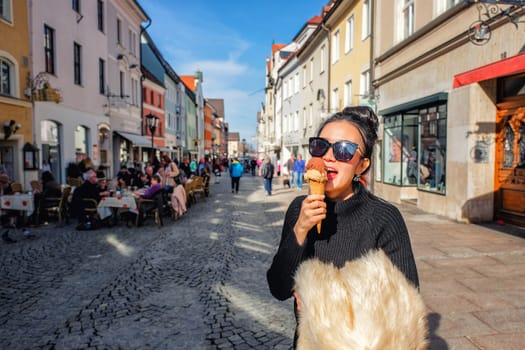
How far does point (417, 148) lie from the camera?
12.7 m

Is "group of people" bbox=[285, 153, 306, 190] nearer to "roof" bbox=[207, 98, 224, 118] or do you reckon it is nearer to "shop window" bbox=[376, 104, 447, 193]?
"shop window" bbox=[376, 104, 447, 193]

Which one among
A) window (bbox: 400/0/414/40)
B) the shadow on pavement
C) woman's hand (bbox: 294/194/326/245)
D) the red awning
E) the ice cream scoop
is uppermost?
window (bbox: 400/0/414/40)

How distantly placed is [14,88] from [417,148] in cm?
1423

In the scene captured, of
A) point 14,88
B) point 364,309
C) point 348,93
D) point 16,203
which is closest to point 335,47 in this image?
point 348,93

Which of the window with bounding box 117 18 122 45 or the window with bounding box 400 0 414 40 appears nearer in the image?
the window with bounding box 400 0 414 40

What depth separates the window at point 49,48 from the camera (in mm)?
15203

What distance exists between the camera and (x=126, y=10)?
80.8 ft

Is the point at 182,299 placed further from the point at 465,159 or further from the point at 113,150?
the point at 113,150

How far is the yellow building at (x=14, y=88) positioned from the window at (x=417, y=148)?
13.5 m

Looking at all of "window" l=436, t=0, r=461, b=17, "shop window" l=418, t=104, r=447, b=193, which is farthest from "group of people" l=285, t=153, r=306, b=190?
"window" l=436, t=0, r=461, b=17

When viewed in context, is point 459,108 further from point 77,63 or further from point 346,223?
point 77,63

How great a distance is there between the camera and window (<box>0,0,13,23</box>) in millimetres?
12555

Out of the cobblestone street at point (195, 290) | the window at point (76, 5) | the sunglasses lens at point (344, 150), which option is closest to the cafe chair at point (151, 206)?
the cobblestone street at point (195, 290)

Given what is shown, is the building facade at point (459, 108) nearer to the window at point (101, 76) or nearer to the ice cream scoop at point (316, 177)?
the ice cream scoop at point (316, 177)
